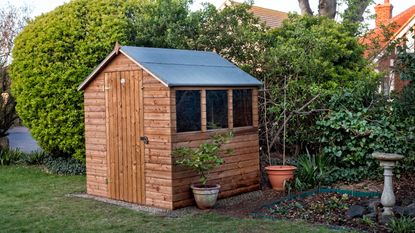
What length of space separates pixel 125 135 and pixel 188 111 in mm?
1226

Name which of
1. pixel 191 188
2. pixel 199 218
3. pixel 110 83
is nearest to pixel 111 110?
pixel 110 83

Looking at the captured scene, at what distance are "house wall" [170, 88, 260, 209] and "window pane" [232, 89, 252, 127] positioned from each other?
10cm

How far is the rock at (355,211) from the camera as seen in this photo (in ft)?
22.1

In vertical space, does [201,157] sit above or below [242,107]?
below

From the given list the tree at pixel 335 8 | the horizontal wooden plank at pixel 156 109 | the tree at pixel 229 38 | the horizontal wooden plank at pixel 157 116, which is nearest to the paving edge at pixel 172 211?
the horizontal wooden plank at pixel 157 116

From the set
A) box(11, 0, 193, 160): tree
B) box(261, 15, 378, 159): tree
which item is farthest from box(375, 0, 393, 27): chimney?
box(11, 0, 193, 160): tree

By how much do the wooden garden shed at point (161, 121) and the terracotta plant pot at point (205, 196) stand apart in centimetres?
25

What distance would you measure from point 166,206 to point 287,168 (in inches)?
100

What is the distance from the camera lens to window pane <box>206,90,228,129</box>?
8.05 m

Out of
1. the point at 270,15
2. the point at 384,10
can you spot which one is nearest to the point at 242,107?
the point at 270,15

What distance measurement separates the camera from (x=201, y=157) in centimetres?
743

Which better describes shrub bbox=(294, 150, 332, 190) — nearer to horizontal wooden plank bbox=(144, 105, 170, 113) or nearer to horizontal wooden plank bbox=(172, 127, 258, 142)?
horizontal wooden plank bbox=(172, 127, 258, 142)

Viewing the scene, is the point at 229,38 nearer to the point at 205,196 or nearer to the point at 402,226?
the point at 205,196

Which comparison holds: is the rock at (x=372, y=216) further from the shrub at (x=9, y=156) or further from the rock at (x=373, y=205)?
the shrub at (x=9, y=156)
